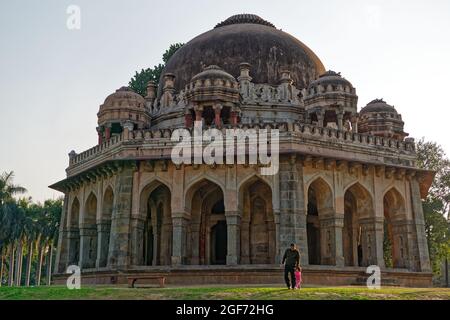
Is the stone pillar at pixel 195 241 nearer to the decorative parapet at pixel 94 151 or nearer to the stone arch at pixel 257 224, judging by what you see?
the stone arch at pixel 257 224

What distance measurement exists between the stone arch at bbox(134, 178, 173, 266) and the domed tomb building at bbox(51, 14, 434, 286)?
1.8 inches

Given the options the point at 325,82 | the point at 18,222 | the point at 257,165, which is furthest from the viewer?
the point at 18,222

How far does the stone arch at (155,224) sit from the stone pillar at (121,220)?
0.55 metres

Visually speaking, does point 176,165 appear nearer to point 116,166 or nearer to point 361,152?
point 116,166

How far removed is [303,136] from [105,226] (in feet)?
28.5

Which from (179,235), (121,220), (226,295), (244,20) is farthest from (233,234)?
(244,20)

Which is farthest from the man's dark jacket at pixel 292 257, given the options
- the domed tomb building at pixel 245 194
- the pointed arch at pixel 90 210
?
the pointed arch at pixel 90 210

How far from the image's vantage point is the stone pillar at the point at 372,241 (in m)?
21.3

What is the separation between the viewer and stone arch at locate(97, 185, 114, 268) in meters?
22.0

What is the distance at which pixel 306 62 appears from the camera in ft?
91.9

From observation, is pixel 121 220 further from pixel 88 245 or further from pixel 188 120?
pixel 188 120
